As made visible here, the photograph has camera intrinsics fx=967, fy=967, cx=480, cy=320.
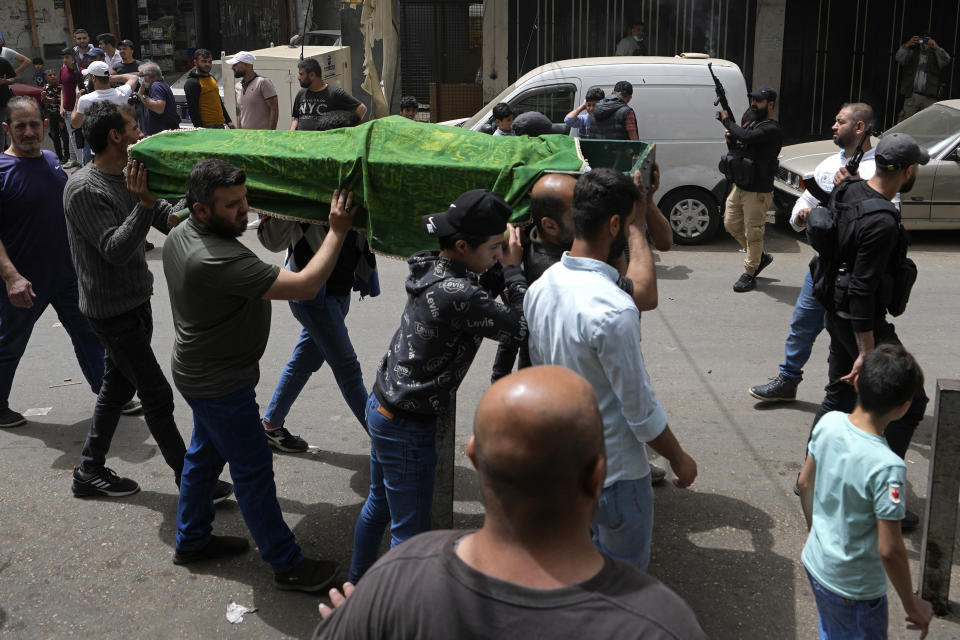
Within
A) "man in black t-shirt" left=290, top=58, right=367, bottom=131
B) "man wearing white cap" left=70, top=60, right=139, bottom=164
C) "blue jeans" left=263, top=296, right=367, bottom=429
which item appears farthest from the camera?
"man wearing white cap" left=70, top=60, right=139, bottom=164

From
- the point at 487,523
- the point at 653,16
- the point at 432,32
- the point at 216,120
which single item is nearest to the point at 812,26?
the point at 653,16

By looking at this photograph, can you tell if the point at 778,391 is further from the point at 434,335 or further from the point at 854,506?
the point at 434,335

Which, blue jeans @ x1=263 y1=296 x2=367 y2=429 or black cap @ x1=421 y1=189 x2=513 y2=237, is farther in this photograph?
blue jeans @ x1=263 y1=296 x2=367 y2=429

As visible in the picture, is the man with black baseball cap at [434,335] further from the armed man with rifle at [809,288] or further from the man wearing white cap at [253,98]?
the man wearing white cap at [253,98]

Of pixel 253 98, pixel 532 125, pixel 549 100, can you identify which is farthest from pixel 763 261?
pixel 253 98

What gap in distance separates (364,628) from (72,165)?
14.8 meters

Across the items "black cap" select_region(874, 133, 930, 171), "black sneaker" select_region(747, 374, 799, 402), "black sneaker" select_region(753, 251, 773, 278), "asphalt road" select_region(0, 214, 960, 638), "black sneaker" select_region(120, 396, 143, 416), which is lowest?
"asphalt road" select_region(0, 214, 960, 638)

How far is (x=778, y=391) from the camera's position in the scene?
5992mm

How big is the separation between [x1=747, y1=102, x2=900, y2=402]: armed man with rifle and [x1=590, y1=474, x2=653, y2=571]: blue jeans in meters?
2.73

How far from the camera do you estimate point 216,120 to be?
12586mm

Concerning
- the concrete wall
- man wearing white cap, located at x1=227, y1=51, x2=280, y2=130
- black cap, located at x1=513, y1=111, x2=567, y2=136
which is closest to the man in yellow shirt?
man wearing white cap, located at x1=227, y1=51, x2=280, y2=130

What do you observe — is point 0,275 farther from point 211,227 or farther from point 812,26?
point 812,26

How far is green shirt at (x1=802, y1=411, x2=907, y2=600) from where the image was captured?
116 inches

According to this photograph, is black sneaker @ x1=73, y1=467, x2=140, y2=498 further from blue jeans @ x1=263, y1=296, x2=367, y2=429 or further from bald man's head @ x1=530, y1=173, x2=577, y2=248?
bald man's head @ x1=530, y1=173, x2=577, y2=248
